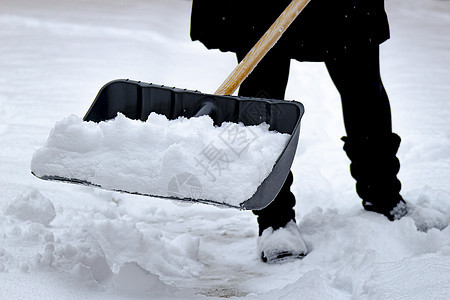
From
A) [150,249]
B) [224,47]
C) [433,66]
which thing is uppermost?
[224,47]

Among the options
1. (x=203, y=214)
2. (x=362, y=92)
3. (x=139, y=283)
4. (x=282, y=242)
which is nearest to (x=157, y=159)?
(x=139, y=283)

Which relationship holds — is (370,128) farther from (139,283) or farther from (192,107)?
(139,283)

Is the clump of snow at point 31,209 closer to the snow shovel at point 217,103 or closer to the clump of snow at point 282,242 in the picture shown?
the snow shovel at point 217,103

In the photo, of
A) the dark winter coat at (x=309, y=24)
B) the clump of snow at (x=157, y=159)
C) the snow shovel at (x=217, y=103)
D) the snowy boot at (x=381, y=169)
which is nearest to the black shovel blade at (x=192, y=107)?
the snow shovel at (x=217, y=103)

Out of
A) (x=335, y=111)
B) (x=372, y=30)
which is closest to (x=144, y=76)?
(x=335, y=111)

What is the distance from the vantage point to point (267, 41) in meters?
1.39

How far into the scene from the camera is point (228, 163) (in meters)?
1.14

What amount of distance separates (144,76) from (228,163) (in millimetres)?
2006

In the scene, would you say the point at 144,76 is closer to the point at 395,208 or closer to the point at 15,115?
the point at 15,115

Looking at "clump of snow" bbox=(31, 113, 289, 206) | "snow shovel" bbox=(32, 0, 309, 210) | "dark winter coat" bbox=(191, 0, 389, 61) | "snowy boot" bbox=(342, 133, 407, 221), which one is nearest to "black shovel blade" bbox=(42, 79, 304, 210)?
"snow shovel" bbox=(32, 0, 309, 210)

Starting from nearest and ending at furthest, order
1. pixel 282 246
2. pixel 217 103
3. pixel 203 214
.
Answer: pixel 217 103 → pixel 282 246 → pixel 203 214

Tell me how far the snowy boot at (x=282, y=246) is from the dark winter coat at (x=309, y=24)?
0.42 metres

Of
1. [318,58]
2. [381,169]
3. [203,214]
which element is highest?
[318,58]

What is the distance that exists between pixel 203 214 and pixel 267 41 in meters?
0.67
